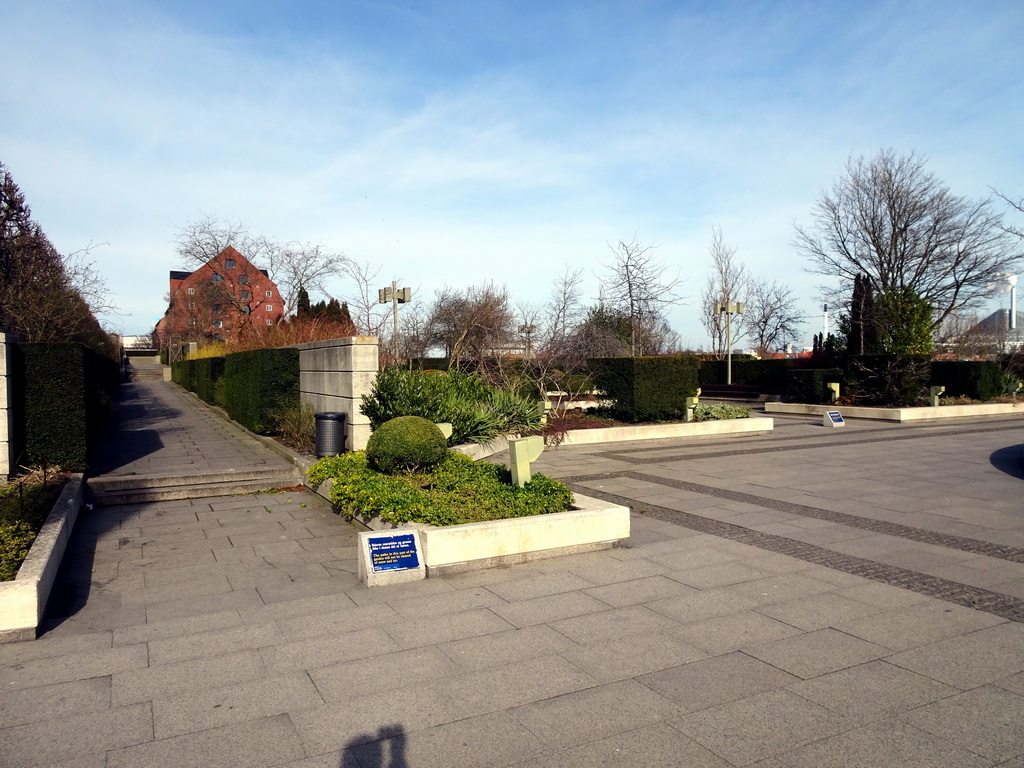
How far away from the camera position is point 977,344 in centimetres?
3491

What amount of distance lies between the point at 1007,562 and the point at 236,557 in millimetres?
7063

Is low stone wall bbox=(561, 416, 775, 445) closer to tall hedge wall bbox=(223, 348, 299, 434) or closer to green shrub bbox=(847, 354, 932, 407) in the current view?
tall hedge wall bbox=(223, 348, 299, 434)

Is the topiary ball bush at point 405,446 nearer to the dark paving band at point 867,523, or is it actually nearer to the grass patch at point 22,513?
the dark paving band at point 867,523

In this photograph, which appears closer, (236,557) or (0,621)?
(0,621)

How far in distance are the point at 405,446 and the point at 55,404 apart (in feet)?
15.8

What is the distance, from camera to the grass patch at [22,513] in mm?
5473

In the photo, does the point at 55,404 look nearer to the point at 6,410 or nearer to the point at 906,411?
the point at 6,410

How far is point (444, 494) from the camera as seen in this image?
7.35 metres

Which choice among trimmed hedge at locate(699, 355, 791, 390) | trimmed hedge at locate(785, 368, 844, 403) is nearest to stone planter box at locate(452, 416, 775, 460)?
trimmed hedge at locate(785, 368, 844, 403)

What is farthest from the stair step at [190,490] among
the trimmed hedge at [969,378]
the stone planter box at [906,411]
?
the trimmed hedge at [969,378]

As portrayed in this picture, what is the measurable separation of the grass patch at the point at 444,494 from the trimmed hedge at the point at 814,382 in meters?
19.1

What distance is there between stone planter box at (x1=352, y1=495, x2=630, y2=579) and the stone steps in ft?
11.9

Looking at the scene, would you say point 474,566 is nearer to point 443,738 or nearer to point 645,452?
point 443,738

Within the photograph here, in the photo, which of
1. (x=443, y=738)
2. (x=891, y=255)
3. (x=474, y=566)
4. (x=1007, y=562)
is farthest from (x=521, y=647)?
(x=891, y=255)
